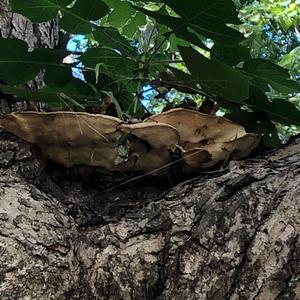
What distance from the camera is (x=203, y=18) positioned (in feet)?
2.82

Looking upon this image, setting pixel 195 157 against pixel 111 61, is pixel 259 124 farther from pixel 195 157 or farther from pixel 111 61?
pixel 111 61

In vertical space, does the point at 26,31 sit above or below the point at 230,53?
below

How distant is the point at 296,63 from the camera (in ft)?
8.68

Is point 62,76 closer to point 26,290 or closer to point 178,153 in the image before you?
point 178,153

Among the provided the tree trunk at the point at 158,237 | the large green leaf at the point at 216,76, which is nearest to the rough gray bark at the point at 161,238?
the tree trunk at the point at 158,237

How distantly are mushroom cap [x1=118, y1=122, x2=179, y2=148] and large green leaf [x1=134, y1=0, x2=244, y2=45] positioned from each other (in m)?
0.17

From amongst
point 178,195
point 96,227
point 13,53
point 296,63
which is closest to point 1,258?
point 96,227

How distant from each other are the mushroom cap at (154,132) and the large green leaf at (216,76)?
4.1 inches

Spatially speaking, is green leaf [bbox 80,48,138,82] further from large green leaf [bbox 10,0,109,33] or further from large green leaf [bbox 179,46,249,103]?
large green leaf [bbox 179,46,249,103]

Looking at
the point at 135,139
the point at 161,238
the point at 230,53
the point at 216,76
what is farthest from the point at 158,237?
the point at 230,53

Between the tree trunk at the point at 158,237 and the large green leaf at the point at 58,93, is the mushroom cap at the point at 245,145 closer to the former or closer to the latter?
the tree trunk at the point at 158,237

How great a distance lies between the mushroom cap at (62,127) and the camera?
81cm

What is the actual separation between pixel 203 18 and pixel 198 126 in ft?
0.56

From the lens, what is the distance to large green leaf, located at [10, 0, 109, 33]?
0.95m
